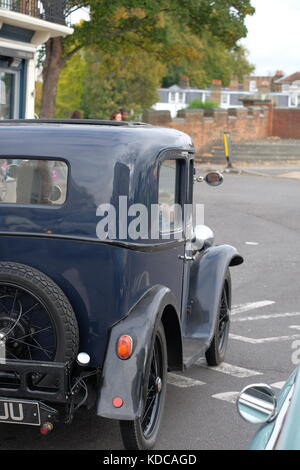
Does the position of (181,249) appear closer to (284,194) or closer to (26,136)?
(26,136)

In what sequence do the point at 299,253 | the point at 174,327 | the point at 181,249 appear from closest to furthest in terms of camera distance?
the point at 174,327, the point at 181,249, the point at 299,253

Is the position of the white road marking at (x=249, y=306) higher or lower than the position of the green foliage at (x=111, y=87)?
lower

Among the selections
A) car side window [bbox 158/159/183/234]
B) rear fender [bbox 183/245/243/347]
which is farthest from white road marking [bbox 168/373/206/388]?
car side window [bbox 158/159/183/234]

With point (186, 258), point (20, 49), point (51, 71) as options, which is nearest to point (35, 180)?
point (186, 258)

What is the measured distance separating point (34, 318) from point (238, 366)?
2.58m

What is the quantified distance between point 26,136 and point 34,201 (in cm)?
38

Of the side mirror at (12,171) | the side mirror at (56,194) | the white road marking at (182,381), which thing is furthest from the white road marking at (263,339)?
the side mirror at (12,171)

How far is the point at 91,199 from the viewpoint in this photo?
15.8ft

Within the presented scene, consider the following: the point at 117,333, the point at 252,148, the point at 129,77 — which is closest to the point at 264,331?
the point at 117,333

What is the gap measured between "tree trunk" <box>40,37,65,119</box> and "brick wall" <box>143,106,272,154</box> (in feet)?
28.6

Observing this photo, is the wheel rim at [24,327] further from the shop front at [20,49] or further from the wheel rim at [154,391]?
the shop front at [20,49]

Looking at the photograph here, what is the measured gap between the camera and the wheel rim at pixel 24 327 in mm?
4645

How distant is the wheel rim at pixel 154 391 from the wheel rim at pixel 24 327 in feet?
2.16

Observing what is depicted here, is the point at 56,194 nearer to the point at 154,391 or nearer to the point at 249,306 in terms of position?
the point at 154,391
